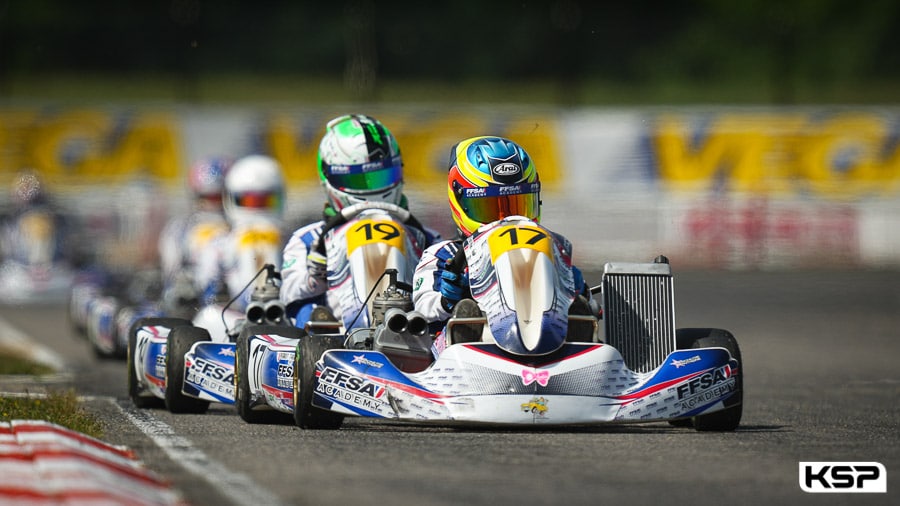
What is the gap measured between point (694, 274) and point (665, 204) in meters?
1.92

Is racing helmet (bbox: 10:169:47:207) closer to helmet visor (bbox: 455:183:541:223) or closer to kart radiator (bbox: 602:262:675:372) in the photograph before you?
helmet visor (bbox: 455:183:541:223)

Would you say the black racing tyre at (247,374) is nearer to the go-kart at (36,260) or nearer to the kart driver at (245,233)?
the kart driver at (245,233)

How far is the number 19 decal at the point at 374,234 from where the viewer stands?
9.45 m

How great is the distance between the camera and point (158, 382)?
9.71m

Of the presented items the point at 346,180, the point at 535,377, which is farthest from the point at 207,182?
the point at 535,377

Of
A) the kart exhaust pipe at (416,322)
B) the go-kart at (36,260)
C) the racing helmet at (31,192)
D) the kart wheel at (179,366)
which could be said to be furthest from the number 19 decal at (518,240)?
the racing helmet at (31,192)

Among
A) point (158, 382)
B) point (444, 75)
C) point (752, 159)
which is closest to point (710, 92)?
point (752, 159)

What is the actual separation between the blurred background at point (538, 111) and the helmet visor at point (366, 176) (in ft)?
42.1

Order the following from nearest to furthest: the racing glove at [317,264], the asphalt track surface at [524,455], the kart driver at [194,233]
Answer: the asphalt track surface at [524,455] → the racing glove at [317,264] → the kart driver at [194,233]

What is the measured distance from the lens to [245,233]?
43.5 ft

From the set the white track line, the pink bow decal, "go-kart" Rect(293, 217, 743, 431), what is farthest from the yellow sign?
the pink bow decal

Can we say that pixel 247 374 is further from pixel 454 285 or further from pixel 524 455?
pixel 524 455

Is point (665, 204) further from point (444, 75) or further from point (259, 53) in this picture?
point (259, 53)

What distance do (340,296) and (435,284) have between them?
1.00 meters
